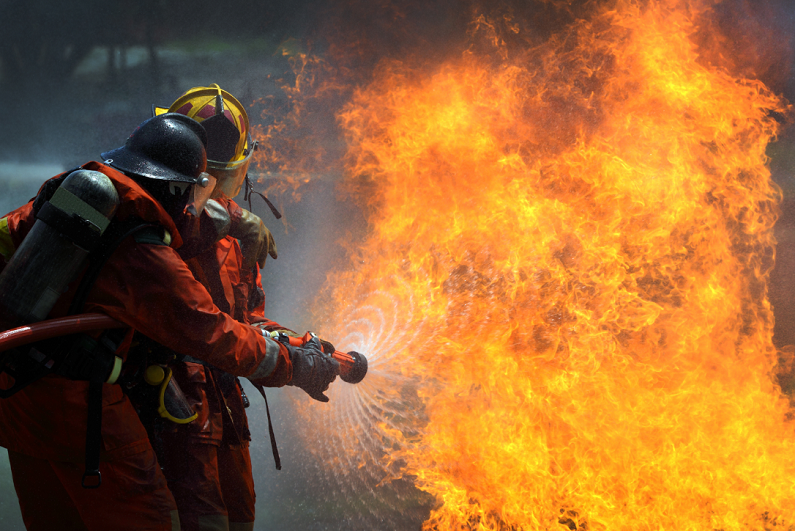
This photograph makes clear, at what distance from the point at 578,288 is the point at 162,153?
377 centimetres

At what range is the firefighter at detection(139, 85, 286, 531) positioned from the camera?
2.04m

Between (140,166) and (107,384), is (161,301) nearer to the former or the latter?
(107,384)

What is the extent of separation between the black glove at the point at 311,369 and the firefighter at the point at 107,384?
55cm

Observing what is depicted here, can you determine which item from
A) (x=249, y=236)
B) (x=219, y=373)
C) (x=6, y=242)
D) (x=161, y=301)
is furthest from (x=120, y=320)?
(x=249, y=236)

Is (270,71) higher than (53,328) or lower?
higher

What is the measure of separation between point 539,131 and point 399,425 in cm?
356

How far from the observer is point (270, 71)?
614cm

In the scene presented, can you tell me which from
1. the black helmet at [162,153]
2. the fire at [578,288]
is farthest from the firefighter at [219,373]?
the fire at [578,288]

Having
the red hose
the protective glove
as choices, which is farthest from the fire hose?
the protective glove

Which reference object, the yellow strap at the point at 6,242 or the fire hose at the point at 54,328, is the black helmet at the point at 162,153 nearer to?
the yellow strap at the point at 6,242

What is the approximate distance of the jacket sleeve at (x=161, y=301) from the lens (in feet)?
4.97

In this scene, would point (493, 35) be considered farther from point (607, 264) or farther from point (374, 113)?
point (607, 264)

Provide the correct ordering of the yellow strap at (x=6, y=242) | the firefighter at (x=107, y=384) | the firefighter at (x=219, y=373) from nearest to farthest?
the firefighter at (x=107, y=384) → the yellow strap at (x=6, y=242) → the firefighter at (x=219, y=373)

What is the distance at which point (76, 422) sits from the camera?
1495mm
